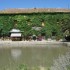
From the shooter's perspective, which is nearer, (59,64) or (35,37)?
(59,64)

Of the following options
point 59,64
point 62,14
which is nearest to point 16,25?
point 62,14

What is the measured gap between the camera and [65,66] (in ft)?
23.4

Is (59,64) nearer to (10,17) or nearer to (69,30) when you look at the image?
(69,30)

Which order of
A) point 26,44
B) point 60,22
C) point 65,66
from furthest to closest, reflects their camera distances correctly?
point 60,22, point 26,44, point 65,66

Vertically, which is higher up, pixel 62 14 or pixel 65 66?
pixel 62 14

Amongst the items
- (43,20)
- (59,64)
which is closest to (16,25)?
(43,20)

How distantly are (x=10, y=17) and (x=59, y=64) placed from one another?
33.0 m

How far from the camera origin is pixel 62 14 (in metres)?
39.8

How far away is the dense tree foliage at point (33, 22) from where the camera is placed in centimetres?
3916

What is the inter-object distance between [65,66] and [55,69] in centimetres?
31

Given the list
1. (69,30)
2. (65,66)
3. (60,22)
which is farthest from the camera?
(60,22)

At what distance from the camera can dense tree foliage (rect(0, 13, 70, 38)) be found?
3916cm

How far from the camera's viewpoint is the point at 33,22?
39750mm

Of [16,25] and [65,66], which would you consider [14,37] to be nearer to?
[16,25]
